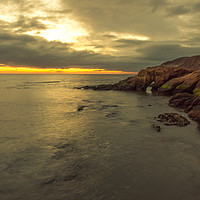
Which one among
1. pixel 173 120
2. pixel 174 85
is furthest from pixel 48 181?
pixel 174 85

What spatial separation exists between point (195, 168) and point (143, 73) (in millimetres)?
48104

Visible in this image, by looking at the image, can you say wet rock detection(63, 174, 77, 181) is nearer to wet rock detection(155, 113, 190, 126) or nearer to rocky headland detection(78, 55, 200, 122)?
wet rock detection(155, 113, 190, 126)

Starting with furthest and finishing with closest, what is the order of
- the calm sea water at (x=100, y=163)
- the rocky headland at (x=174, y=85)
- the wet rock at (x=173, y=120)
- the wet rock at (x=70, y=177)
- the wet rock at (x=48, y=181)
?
1. the rocky headland at (x=174, y=85)
2. the wet rock at (x=173, y=120)
3. the wet rock at (x=70, y=177)
4. the wet rock at (x=48, y=181)
5. the calm sea water at (x=100, y=163)

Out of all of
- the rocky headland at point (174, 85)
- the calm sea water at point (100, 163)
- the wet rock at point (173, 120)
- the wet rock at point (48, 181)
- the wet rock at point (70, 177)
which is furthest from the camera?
the rocky headland at point (174, 85)

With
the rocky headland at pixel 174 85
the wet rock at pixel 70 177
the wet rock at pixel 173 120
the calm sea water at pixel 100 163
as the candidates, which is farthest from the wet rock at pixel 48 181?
the rocky headland at pixel 174 85

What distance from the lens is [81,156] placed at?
35.9 feet

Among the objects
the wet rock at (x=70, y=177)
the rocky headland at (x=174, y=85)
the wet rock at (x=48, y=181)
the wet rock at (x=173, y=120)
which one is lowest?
the wet rock at (x=48, y=181)

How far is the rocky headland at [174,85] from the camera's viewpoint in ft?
85.1

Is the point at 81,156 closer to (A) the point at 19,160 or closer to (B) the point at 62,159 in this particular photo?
(B) the point at 62,159

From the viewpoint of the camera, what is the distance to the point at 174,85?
40531 mm

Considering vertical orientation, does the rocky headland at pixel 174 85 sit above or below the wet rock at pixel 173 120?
above

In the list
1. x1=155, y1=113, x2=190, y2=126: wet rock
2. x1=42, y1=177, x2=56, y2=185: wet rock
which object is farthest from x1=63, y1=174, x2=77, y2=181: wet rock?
x1=155, y1=113, x2=190, y2=126: wet rock

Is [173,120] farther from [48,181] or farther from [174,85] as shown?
[174,85]

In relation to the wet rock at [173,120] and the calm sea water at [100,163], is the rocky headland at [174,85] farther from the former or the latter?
the calm sea water at [100,163]
